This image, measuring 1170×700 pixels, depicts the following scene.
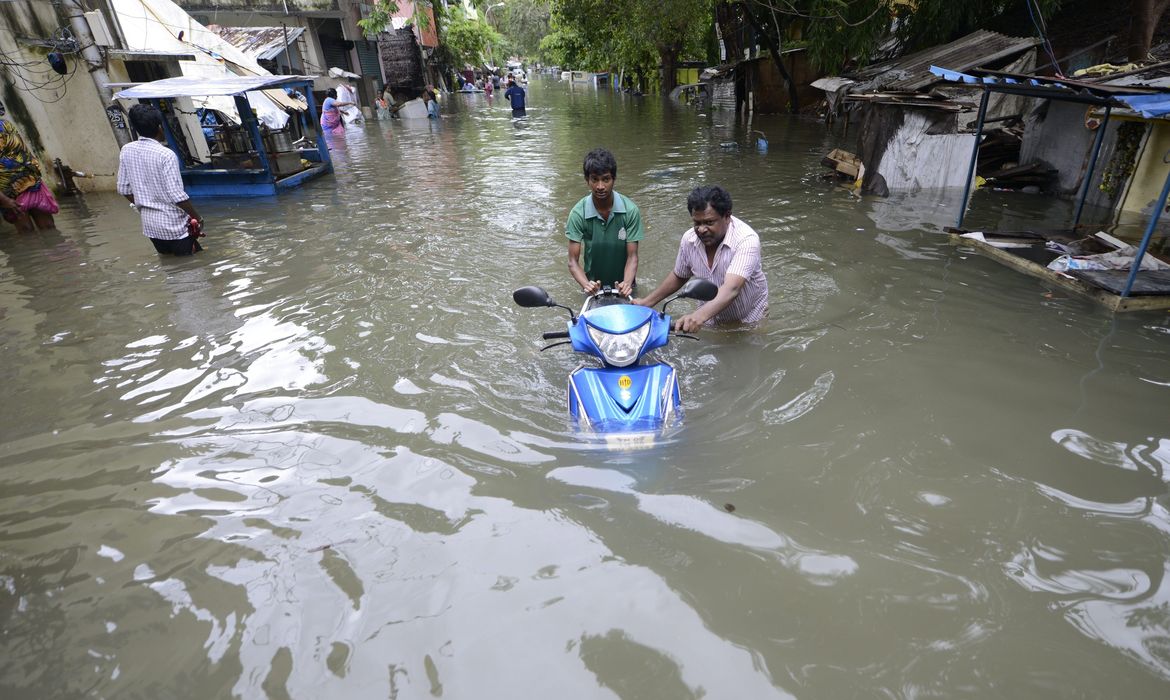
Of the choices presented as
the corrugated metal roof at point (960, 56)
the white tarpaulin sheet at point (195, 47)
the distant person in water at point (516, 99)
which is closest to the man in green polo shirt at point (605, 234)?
the corrugated metal roof at point (960, 56)

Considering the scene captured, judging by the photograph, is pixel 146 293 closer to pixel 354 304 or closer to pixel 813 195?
pixel 354 304

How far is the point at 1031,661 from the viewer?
2.25 meters

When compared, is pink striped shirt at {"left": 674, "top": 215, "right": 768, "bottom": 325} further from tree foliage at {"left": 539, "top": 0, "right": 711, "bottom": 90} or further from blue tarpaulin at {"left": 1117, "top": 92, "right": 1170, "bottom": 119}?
tree foliage at {"left": 539, "top": 0, "right": 711, "bottom": 90}

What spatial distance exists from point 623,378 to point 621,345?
0.19m

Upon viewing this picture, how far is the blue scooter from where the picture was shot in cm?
333

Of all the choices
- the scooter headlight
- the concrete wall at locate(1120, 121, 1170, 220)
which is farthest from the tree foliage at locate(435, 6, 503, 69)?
the scooter headlight

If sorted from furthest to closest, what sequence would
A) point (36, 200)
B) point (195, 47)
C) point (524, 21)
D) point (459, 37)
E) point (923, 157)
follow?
point (524, 21) → point (459, 37) → point (195, 47) → point (923, 157) → point (36, 200)

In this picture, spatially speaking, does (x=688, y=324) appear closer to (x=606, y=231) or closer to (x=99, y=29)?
(x=606, y=231)

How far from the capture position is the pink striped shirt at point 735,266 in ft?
13.5

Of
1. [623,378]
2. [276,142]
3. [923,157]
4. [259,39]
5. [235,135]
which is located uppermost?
[259,39]

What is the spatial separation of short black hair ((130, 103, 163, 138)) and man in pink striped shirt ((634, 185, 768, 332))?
6087mm

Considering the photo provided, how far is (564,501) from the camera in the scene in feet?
10.7

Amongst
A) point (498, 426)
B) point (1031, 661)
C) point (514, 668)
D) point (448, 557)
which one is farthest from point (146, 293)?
point (1031, 661)

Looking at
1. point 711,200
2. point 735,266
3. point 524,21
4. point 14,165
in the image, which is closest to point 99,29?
point 14,165
